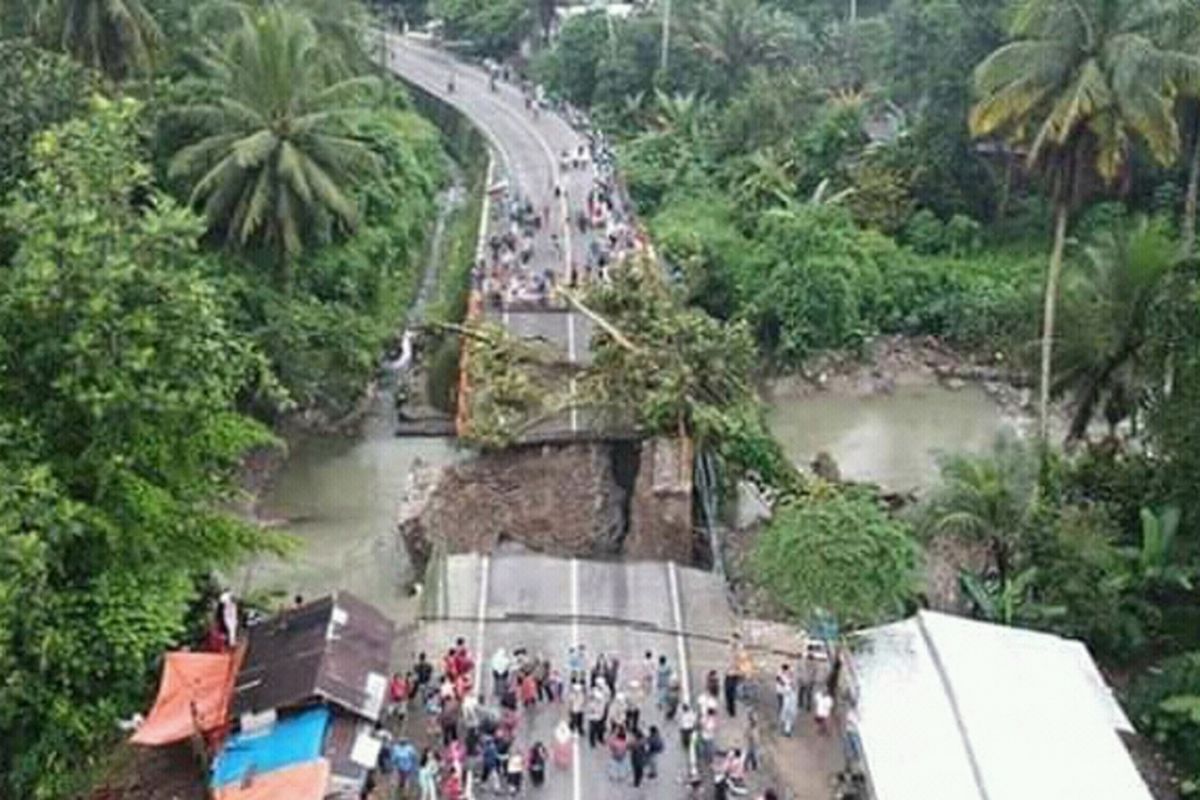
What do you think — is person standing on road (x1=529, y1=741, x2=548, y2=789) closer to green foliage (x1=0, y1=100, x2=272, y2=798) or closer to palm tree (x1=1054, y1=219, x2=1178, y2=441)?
Result: green foliage (x1=0, y1=100, x2=272, y2=798)

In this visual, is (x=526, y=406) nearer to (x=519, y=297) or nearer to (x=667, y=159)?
(x=519, y=297)

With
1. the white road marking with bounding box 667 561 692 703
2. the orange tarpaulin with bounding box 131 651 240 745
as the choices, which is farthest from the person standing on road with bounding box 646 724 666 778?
the orange tarpaulin with bounding box 131 651 240 745

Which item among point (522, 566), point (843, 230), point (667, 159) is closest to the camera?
point (522, 566)

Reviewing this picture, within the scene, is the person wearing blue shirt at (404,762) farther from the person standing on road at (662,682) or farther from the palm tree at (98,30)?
the palm tree at (98,30)

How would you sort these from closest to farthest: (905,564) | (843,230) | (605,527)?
1. (905,564)
2. (605,527)
3. (843,230)

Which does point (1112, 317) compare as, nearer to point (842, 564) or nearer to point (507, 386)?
point (842, 564)

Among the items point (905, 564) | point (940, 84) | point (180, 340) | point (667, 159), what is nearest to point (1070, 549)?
point (905, 564)

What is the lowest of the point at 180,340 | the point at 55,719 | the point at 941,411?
the point at 941,411
